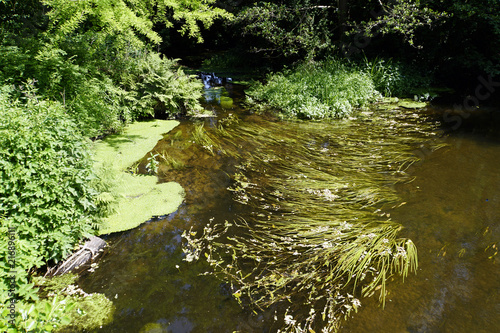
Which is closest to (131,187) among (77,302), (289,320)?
(77,302)

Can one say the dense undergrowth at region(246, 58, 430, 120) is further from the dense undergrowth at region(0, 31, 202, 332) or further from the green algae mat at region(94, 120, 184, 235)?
the dense undergrowth at region(0, 31, 202, 332)

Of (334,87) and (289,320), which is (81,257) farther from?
(334,87)

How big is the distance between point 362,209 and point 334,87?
5119 mm

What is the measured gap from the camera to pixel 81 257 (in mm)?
3062

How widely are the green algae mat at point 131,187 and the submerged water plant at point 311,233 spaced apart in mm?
753

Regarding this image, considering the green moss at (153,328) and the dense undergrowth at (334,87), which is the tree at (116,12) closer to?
the green moss at (153,328)

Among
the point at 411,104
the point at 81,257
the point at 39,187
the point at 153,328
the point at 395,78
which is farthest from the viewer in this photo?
the point at 395,78

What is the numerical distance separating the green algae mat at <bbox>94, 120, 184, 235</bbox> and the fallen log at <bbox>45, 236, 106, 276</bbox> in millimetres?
256

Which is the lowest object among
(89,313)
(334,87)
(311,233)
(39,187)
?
(89,313)

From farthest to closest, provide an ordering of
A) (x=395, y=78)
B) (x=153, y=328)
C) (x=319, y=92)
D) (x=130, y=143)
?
(x=395, y=78)
(x=319, y=92)
(x=130, y=143)
(x=153, y=328)

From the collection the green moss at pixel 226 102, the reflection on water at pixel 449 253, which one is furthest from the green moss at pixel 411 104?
the green moss at pixel 226 102

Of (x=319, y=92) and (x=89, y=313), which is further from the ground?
(x=319, y=92)

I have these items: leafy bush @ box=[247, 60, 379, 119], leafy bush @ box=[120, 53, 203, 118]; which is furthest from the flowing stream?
leafy bush @ box=[120, 53, 203, 118]

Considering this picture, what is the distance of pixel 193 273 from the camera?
2.95 m
